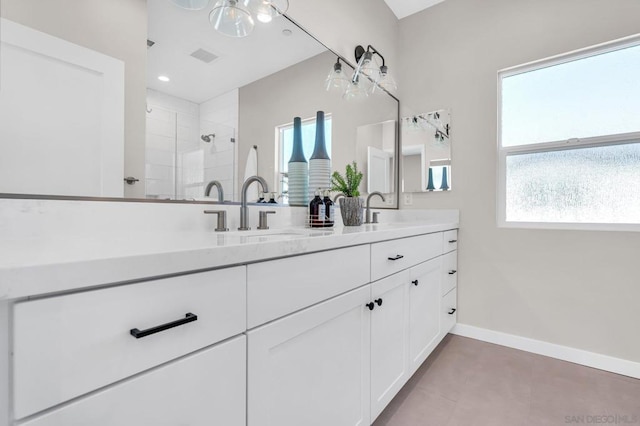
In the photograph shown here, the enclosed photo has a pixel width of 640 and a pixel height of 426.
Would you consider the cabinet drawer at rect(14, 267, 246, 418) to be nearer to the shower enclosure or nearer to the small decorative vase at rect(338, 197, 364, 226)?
the shower enclosure

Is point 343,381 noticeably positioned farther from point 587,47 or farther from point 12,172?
point 587,47

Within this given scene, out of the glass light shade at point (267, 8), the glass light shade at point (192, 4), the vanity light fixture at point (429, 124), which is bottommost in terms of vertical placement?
the vanity light fixture at point (429, 124)

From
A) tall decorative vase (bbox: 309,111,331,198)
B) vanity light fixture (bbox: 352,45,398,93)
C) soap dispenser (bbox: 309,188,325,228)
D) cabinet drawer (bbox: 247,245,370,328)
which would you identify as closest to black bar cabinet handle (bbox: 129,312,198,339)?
cabinet drawer (bbox: 247,245,370,328)

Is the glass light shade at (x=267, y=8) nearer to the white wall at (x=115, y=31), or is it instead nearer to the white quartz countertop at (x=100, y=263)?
the white wall at (x=115, y=31)

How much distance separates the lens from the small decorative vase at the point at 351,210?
1.70 m

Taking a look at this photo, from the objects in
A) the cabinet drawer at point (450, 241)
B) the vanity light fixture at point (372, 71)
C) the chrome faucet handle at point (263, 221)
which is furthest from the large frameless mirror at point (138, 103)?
the cabinet drawer at point (450, 241)

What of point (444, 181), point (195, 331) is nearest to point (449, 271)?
point (444, 181)

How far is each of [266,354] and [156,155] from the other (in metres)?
0.78

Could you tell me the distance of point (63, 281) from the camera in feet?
1.43

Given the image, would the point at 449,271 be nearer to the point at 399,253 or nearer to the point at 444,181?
the point at 444,181

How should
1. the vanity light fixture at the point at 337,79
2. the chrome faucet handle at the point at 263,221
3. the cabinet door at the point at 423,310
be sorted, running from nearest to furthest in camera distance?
the chrome faucet handle at the point at 263,221, the cabinet door at the point at 423,310, the vanity light fixture at the point at 337,79

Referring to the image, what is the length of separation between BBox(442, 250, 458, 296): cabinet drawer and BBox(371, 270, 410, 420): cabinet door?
714 millimetres

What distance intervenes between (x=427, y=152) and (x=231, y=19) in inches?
70.6

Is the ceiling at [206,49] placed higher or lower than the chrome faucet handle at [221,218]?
higher
